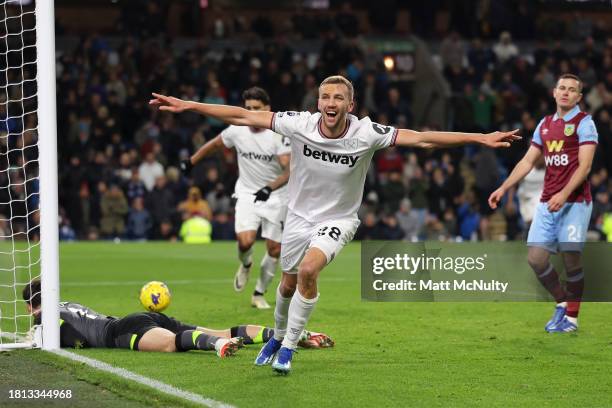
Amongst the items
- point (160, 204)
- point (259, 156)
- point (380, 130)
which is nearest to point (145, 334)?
point (380, 130)

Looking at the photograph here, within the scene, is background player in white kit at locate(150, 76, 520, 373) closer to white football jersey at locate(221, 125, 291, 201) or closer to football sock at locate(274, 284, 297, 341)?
football sock at locate(274, 284, 297, 341)

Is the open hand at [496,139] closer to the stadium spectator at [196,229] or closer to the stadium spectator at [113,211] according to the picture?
the stadium spectator at [196,229]

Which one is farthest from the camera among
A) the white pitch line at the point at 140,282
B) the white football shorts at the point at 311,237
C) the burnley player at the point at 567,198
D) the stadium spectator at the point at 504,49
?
the stadium spectator at the point at 504,49

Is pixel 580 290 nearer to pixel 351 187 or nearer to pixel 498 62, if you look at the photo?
pixel 351 187

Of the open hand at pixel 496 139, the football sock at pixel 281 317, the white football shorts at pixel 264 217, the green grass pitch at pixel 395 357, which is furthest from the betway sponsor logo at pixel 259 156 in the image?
the open hand at pixel 496 139

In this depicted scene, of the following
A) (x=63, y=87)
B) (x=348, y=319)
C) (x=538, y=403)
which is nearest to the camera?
(x=538, y=403)

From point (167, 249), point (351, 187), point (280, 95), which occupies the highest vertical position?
point (280, 95)

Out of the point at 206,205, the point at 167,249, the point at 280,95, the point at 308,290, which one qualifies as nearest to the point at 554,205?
the point at 308,290

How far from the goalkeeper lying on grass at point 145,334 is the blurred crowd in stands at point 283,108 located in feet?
48.3

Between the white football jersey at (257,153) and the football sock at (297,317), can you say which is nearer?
the football sock at (297,317)

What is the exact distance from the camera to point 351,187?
8383mm

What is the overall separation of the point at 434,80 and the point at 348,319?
2056 centimetres

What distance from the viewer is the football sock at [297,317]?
314 inches

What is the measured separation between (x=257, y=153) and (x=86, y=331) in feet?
13.6
